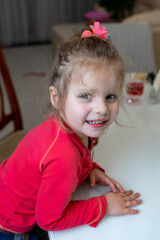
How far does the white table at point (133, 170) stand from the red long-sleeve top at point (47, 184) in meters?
0.03

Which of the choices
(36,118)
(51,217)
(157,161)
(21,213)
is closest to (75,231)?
(51,217)

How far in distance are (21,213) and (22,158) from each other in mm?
153

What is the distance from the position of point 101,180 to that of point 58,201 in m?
0.18

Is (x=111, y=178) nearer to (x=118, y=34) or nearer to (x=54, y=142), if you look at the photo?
(x=54, y=142)

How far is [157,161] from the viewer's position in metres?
0.82

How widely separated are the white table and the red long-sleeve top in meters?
0.03

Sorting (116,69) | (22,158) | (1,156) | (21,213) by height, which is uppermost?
(116,69)

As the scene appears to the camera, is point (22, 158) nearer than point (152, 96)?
Yes

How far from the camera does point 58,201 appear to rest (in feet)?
1.97

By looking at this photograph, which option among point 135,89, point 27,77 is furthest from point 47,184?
point 27,77

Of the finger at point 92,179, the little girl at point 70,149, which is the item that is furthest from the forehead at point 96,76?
the finger at point 92,179

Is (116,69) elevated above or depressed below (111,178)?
above

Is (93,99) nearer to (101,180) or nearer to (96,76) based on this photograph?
(96,76)

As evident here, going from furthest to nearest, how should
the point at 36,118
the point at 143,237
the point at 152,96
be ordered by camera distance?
the point at 36,118 → the point at 152,96 → the point at 143,237
